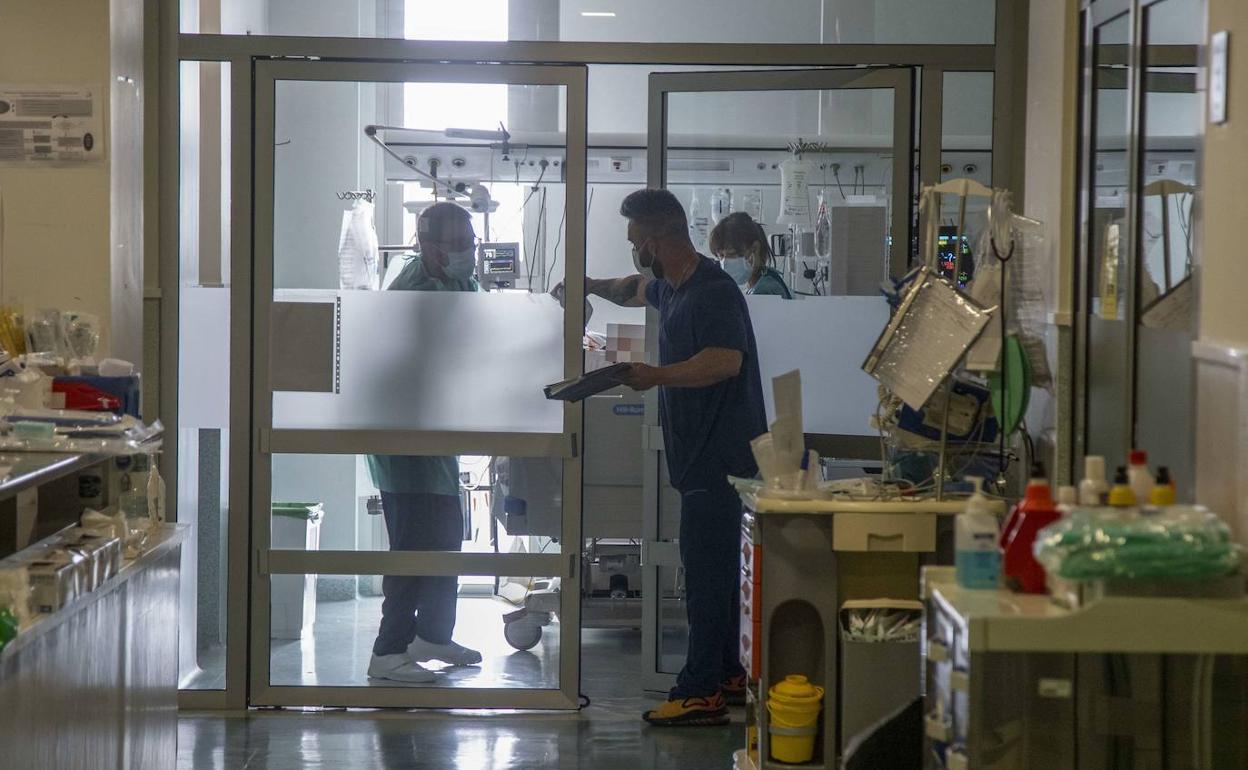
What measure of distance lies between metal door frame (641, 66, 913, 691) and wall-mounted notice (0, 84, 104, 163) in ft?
5.49

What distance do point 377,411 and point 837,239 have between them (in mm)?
1529

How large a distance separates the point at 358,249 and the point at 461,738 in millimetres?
1522

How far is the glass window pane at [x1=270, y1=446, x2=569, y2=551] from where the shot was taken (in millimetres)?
4531

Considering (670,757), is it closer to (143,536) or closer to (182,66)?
(143,536)

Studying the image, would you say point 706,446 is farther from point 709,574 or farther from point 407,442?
point 407,442

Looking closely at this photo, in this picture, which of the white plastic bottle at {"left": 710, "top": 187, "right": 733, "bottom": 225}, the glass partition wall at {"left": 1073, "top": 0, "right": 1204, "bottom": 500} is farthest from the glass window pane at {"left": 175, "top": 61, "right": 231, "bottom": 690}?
the glass partition wall at {"left": 1073, "top": 0, "right": 1204, "bottom": 500}

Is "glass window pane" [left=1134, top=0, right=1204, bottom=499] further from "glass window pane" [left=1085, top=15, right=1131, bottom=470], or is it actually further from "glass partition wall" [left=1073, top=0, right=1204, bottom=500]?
"glass window pane" [left=1085, top=15, right=1131, bottom=470]

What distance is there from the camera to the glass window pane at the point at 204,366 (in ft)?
14.8

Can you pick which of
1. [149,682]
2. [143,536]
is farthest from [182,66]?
[149,682]

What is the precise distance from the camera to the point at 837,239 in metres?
→ 4.48

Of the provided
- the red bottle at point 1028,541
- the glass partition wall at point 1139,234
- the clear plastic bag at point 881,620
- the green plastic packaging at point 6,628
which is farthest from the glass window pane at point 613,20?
the green plastic packaging at point 6,628

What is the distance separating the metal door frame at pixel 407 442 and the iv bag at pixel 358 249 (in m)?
0.22

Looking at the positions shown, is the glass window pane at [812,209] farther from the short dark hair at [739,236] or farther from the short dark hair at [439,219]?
the short dark hair at [439,219]

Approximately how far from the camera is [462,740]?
13.9 ft
